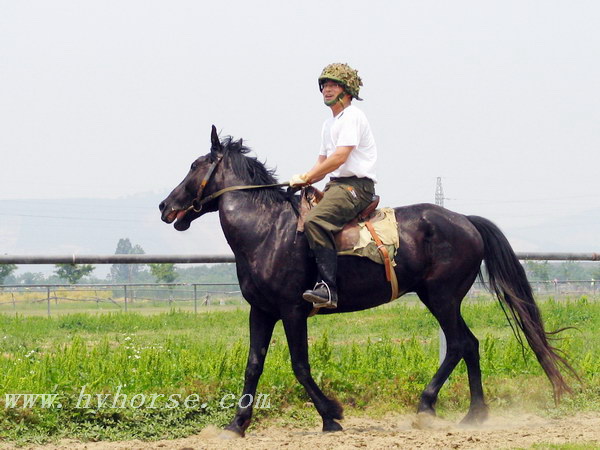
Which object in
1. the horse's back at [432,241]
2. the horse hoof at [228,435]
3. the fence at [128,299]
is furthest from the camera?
the fence at [128,299]

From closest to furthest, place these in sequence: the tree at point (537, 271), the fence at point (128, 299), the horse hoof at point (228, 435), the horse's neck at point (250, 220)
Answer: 1. the horse hoof at point (228, 435)
2. the horse's neck at point (250, 220)
3. the tree at point (537, 271)
4. the fence at point (128, 299)

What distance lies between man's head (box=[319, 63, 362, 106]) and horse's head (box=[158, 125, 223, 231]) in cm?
105

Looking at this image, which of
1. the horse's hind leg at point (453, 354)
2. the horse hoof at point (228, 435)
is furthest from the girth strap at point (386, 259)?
the horse hoof at point (228, 435)

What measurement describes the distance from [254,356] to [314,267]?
937mm

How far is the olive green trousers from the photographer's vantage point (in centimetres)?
711

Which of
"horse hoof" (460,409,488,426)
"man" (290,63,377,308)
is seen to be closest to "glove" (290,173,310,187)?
"man" (290,63,377,308)

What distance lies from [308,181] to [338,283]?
90 cm

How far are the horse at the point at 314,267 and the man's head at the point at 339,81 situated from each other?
0.91 meters

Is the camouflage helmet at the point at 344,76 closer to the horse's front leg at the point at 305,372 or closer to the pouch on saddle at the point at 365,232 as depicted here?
the pouch on saddle at the point at 365,232

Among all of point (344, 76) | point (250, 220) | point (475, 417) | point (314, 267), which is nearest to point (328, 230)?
point (314, 267)

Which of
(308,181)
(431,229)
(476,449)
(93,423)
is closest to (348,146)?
(308,181)

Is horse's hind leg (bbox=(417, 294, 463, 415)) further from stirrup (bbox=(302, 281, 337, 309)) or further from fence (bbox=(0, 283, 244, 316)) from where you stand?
fence (bbox=(0, 283, 244, 316))

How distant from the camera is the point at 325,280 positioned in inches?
279

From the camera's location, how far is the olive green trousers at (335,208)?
23.3ft
